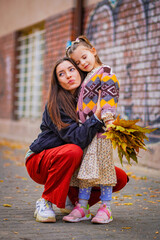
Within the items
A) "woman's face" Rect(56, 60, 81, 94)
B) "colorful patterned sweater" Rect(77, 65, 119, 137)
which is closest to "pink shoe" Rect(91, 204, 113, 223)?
"colorful patterned sweater" Rect(77, 65, 119, 137)

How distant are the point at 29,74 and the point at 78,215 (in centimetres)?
1050

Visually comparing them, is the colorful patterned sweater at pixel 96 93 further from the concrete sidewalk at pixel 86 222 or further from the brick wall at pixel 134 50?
the brick wall at pixel 134 50

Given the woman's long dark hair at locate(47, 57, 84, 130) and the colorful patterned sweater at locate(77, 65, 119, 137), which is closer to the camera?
the colorful patterned sweater at locate(77, 65, 119, 137)

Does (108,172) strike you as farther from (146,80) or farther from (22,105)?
(22,105)

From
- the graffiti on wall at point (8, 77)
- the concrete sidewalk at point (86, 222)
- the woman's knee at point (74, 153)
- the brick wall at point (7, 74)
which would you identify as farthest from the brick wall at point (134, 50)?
the graffiti on wall at point (8, 77)

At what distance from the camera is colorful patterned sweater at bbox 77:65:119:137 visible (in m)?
3.89

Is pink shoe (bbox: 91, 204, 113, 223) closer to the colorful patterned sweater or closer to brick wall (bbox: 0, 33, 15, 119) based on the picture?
the colorful patterned sweater

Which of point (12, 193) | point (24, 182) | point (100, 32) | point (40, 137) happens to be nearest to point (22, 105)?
point (100, 32)

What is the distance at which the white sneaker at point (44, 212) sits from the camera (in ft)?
13.1

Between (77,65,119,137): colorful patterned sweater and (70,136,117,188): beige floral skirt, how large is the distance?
11.6 inches

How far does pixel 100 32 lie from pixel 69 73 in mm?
5847

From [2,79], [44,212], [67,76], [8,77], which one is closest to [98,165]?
[44,212]

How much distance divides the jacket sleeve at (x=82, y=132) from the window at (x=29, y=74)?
357 inches

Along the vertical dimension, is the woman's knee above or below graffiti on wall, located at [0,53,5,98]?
below
